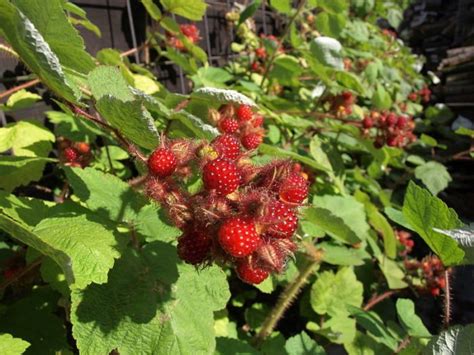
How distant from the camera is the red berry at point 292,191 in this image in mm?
679

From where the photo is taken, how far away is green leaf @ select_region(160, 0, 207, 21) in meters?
1.58

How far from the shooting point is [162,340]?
77cm

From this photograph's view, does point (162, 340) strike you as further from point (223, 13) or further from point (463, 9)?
point (463, 9)

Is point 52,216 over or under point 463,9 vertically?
over

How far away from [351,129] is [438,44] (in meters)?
6.17

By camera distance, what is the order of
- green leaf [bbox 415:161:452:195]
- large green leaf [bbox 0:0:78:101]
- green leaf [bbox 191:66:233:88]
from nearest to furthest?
large green leaf [bbox 0:0:78:101] → green leaf [bbox 191:66:233:88] → green leaf [bbox 415:161:452:195]

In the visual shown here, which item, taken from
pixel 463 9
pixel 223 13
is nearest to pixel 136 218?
pixel 223 13

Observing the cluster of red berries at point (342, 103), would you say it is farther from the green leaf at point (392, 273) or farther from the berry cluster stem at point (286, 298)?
the berry cluster stem at point (286, 298)

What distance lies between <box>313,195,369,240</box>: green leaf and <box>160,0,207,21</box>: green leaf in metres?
0.88

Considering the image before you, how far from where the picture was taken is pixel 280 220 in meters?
0.64

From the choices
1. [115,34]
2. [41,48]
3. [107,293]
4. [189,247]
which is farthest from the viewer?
A: [115,34]

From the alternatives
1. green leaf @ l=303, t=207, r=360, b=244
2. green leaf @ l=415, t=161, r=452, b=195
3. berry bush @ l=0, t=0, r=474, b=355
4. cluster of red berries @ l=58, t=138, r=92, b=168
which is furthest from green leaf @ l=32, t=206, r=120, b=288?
green leaf @ l=415, t=161, r=452, b=195

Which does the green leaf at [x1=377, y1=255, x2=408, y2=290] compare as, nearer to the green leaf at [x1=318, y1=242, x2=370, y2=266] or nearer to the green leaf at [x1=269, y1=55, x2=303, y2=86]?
the green leaf at [x1=318, y1=242, x2=370, y2=266]

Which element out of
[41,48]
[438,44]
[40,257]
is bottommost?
[438,44]
